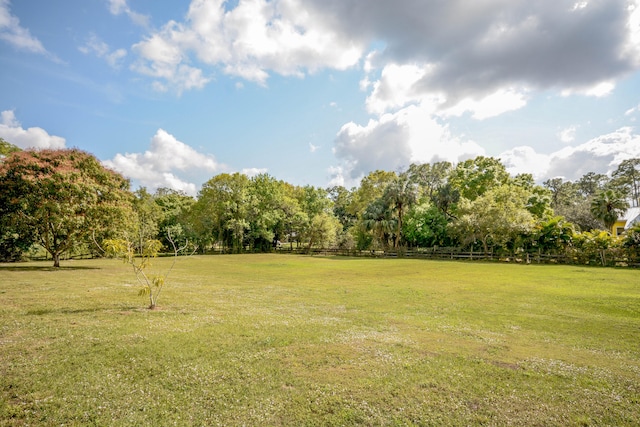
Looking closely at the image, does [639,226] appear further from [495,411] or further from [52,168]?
[52,168]

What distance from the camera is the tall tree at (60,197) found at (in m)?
24.6

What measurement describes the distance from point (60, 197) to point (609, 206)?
2787 inches

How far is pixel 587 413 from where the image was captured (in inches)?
222

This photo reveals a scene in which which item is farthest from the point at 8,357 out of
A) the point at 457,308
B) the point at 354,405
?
the point at 457,308

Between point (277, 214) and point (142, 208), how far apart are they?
2516 centimetres

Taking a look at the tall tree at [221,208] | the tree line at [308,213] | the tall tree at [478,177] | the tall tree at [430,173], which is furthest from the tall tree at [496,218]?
the tall tree at [221,208]

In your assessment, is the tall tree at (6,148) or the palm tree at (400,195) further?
the palm tree at (400,195)

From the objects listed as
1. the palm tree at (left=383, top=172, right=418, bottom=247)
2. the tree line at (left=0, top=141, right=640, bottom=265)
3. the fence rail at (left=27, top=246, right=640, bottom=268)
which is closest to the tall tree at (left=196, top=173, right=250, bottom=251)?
the tree line at (left=0, top=141, right=640, bottom=265)

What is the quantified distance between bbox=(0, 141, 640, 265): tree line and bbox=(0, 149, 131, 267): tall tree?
0.08 m

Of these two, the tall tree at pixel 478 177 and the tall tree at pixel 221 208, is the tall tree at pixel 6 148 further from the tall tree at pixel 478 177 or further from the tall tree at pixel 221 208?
the tall tree at pixel 478 177

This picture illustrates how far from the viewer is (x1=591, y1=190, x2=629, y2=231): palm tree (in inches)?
1930

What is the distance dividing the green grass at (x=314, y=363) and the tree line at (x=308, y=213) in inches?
264

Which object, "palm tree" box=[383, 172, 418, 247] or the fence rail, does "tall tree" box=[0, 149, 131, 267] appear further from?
"palm tree" box=[383, 172, 418, 247]

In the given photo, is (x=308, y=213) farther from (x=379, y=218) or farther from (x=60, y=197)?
(x=60, y=197)
